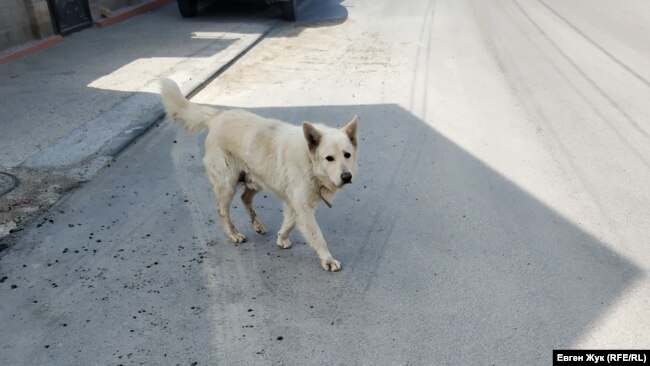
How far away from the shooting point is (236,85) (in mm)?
9531

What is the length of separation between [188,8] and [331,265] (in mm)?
12263

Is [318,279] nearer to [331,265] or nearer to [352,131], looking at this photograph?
[331,265]

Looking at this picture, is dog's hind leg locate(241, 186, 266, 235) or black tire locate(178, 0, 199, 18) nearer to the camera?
dog's hind leg locate(241, 186, 266, 235)

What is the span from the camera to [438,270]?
15.1 ft

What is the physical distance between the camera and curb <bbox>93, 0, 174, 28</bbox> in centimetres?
1415

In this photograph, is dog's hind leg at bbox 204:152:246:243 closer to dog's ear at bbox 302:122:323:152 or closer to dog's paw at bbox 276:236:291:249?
dog's paw at bbox 276:236:291:249

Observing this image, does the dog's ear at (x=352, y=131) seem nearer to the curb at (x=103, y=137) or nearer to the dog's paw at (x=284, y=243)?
the dog's paw at (x=284, y=243)

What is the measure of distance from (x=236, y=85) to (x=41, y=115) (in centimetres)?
305

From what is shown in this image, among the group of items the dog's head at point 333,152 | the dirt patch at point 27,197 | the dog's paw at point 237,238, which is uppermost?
the dog's head at point 333,152

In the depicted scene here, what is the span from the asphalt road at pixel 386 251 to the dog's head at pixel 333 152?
913 millimetres

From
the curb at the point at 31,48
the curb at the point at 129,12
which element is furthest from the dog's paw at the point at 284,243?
the curb at the point at 129,12

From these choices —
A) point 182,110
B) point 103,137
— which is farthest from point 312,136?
point 103,137

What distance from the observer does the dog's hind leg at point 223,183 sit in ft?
15.9

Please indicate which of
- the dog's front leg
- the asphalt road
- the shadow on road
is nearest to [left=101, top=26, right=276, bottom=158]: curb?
the asphalt road
